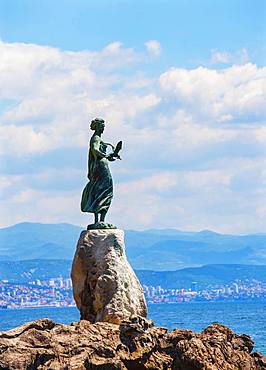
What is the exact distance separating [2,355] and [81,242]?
4810 millimetres

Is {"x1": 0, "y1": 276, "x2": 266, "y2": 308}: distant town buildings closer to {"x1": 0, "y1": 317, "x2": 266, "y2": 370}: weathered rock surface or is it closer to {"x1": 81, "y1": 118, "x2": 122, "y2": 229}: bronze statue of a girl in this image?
{"x1": 81, "y1": 118, "x2": 122, "y2": 229}: bronze statue of a girl

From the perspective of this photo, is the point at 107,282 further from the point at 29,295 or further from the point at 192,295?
the point at 192,295

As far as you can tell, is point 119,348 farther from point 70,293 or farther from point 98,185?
point 70,293

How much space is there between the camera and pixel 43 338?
2241cm

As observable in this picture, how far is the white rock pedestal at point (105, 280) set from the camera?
82.3 ft

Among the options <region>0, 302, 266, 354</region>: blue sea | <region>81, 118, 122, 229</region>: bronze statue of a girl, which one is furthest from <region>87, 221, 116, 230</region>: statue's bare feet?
<region>0, 302, 266, 354</region>: blue sea

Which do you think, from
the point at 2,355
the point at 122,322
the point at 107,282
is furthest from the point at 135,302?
the point at 2,355

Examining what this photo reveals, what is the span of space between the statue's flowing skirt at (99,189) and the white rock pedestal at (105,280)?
55 cm

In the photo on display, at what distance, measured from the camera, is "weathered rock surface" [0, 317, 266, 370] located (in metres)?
21.5

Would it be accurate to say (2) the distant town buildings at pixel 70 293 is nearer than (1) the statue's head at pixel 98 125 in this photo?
No

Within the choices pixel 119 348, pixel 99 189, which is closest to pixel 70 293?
pixel 99 189

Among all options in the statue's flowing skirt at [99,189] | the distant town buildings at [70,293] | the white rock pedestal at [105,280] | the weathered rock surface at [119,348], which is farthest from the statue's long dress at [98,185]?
the distant town buildings at [70,293]

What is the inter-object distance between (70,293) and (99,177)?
470 ft

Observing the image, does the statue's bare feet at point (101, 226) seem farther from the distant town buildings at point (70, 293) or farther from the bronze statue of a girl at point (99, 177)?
the distant town buildings at point (70, 293)
